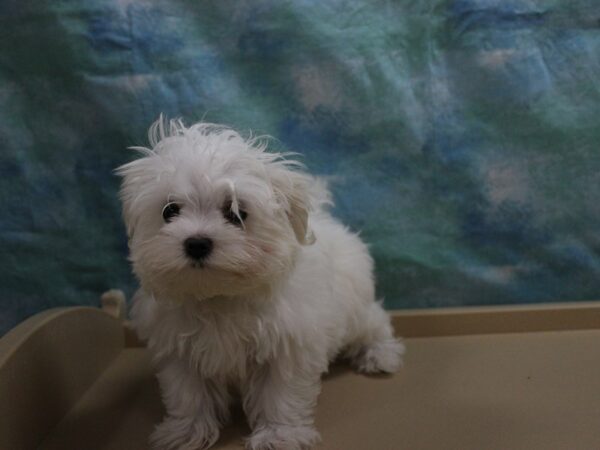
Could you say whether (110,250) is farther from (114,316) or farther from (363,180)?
(363,180)

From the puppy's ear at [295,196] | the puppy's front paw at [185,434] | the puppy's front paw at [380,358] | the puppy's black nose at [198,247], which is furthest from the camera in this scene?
the puppy's front paw at [380,358]

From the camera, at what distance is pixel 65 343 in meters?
1.75

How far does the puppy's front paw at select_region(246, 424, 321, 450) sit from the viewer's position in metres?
1.50

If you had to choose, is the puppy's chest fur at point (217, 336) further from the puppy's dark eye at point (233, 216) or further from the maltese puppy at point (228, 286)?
the puppy's dark eye at point (233, 216)

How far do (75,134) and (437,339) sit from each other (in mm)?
1373

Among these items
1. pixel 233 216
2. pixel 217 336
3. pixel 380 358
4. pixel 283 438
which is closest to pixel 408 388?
pixel 380 358

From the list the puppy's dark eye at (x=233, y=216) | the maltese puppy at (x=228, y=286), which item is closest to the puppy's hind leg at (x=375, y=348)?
the maltese puppy at (x=228, y=286)

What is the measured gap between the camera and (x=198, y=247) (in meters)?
1.31

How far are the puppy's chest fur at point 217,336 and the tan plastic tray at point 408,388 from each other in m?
0.24

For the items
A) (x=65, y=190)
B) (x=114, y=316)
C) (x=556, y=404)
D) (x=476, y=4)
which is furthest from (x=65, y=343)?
(x=476, y=4)

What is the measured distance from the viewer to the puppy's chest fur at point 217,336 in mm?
1464

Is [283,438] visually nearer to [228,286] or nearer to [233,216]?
[228,286]

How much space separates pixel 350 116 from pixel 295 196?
2.26 feet

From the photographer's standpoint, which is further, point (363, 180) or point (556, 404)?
point (363, 180)
